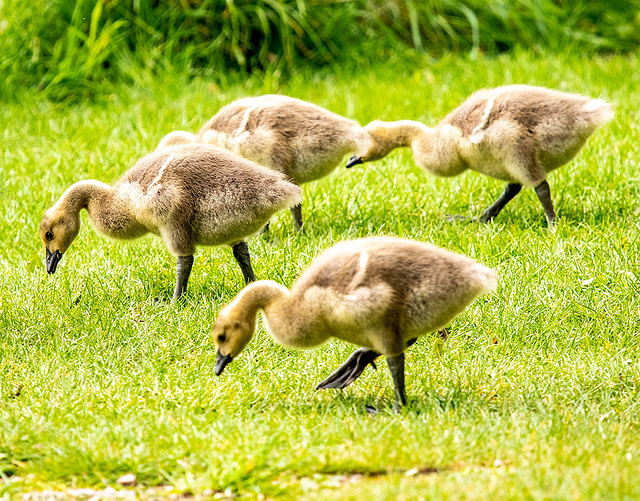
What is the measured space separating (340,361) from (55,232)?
201 cm

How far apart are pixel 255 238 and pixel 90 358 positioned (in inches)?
77.1

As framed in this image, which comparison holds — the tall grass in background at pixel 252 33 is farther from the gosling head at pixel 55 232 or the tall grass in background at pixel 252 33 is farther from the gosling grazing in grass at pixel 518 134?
the gosling head at pixel 55 232

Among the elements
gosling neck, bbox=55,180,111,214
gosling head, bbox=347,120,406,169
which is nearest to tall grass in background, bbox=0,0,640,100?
gosling head, bbox=347,120,406,169

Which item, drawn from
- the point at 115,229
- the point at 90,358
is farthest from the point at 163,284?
the point at 90,358

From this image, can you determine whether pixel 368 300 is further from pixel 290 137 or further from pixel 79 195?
pixel 290 137

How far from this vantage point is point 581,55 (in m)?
11.3

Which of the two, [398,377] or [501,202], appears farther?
[501,202]

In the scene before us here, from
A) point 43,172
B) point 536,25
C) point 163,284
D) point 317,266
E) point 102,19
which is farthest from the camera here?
point 536,25

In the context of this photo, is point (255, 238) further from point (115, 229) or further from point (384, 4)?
point (384, 4)

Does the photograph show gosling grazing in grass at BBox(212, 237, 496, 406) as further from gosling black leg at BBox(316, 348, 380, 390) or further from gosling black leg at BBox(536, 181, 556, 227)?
gosling black leg at BBox(536, 181, 556, 227)

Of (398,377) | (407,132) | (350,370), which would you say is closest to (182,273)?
(350,370)

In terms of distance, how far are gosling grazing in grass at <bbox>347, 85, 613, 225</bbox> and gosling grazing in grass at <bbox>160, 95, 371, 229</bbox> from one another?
0.67m

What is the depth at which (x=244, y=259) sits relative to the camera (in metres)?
5.51

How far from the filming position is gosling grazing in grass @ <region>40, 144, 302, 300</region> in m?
5.03
